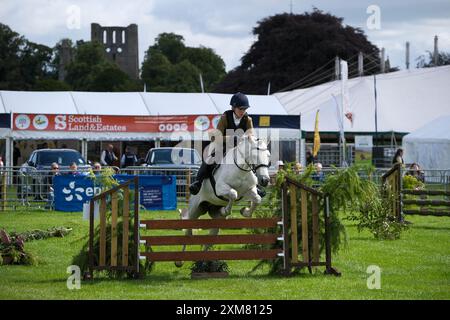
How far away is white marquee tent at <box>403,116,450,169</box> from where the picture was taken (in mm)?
40875

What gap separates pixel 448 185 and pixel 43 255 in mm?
15651

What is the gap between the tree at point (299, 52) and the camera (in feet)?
243

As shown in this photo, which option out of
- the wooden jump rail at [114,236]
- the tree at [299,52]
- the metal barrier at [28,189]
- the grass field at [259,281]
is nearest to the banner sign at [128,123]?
the metal barrier at [28,189]

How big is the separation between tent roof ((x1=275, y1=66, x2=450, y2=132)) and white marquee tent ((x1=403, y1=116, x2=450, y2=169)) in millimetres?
3424

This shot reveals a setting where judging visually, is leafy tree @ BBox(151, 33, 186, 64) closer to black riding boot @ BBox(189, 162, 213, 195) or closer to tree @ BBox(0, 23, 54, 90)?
tree @ BBox(0, 23, 54, 90)

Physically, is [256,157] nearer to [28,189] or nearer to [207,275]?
[207,275]

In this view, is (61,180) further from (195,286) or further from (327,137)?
(327,137)

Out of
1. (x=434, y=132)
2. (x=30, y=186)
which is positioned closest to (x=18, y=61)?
(x=434, y=132)

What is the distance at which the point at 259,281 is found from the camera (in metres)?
11.8

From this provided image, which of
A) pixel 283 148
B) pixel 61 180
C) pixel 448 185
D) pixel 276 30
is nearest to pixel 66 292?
pixel 61 180

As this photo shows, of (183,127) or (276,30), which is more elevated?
(276,30)

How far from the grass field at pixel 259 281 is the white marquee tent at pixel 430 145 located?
24.5 metres

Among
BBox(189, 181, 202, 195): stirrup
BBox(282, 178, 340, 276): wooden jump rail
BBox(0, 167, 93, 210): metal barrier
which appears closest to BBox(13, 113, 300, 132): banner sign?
BBox(0, 167, 93, 210): metal barrier
